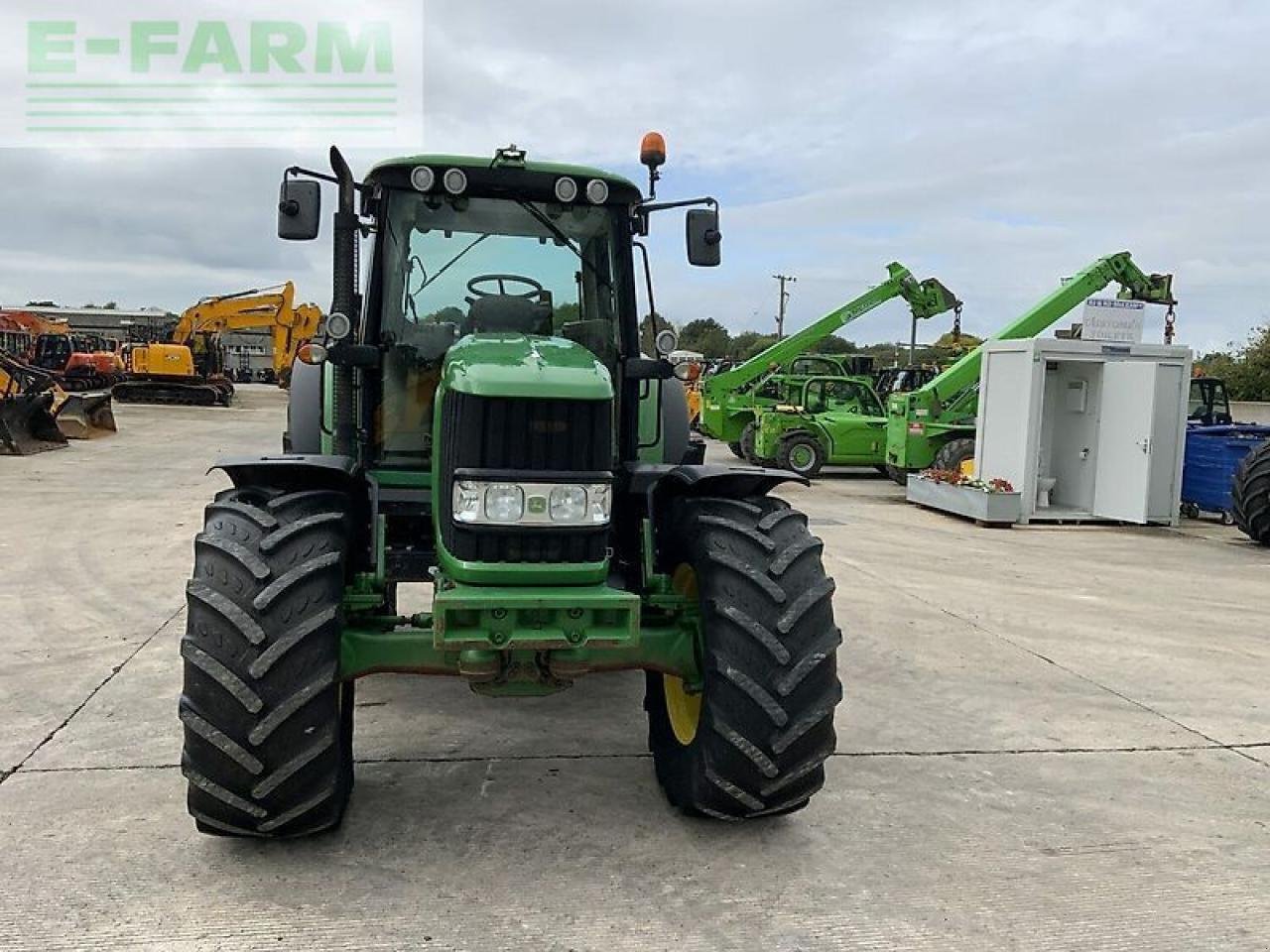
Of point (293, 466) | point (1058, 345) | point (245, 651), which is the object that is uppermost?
point (1058, 345)

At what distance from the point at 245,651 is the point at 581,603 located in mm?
1063

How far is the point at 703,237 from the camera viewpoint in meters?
4.83

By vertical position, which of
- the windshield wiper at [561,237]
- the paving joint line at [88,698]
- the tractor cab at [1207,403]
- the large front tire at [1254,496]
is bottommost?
the paving joint line at [88,698]

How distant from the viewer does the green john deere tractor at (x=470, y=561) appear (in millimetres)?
3404

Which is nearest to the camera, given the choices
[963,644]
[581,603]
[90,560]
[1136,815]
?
[581,603]

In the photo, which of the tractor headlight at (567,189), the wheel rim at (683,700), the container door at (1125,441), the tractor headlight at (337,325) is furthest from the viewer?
the container door at (1125,441)

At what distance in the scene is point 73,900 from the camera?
3225mm

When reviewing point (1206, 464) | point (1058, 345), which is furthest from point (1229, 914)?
point (1206, 464)

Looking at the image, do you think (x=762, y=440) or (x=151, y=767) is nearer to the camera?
(x=151, y=767)

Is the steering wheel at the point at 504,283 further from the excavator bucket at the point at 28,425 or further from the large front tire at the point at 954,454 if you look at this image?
the excavator bucket at the point at 28,425

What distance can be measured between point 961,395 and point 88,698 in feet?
45.4

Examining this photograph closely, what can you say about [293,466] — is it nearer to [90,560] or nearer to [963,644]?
[963,644]

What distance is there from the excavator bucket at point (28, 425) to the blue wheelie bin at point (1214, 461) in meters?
17.1

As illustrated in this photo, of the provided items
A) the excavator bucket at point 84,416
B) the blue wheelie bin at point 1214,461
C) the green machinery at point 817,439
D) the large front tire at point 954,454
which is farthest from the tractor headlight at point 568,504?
the excavator bucket at point 84,416
